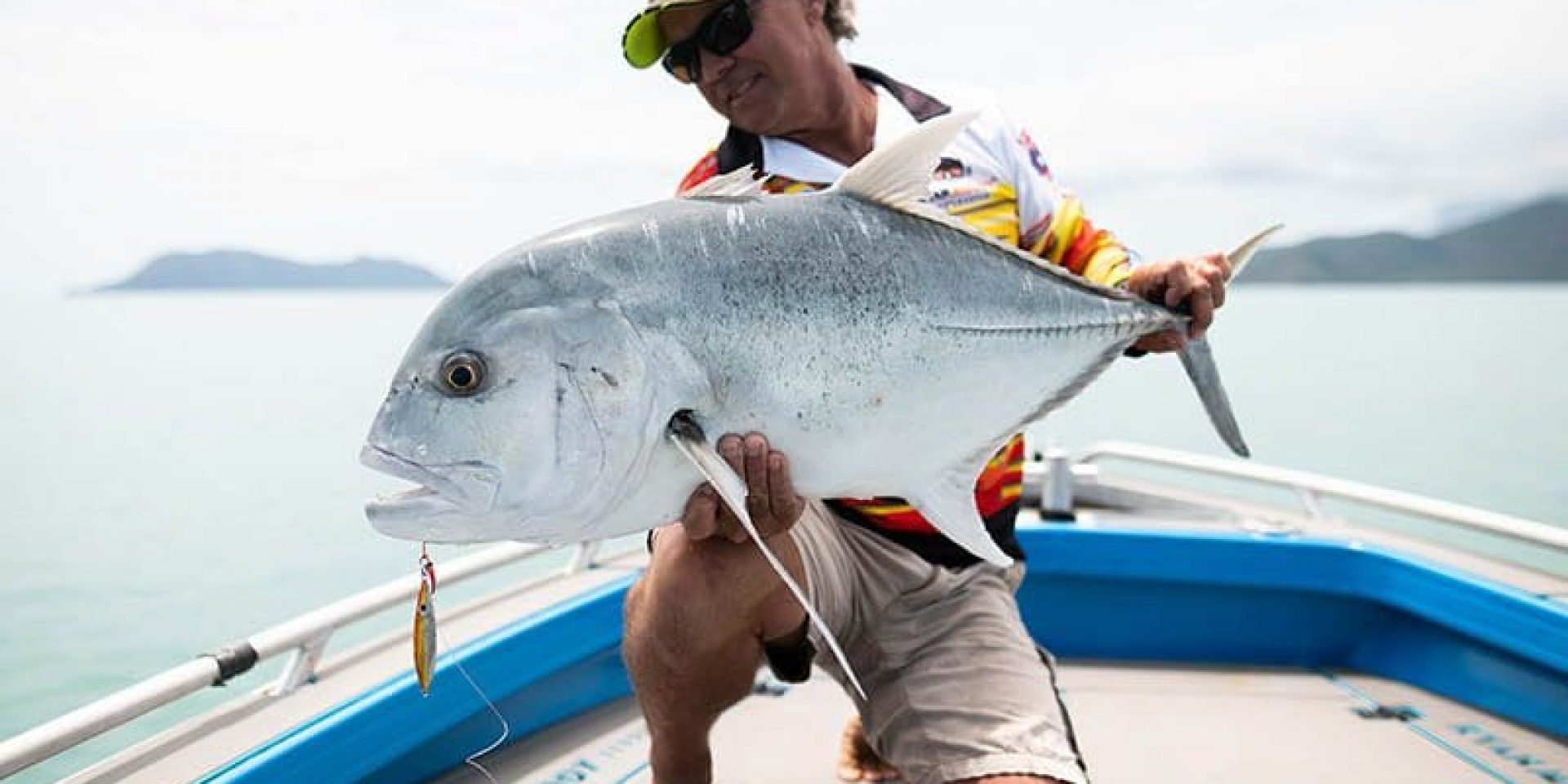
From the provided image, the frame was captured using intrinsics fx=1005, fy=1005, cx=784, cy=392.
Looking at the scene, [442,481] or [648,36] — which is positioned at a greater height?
[648,36]

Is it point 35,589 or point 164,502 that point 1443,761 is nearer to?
point 35,589

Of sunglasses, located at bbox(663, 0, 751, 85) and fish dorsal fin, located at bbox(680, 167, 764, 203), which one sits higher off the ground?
sunglasses, located at bbox(663, 0, 751, 85)

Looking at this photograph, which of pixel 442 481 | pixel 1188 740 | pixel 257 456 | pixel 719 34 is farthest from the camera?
pixel 257 456

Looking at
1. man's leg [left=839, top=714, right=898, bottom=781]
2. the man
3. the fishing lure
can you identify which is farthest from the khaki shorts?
the fishing lure

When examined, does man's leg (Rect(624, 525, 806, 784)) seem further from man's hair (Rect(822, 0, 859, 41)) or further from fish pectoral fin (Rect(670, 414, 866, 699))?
man's hair (Rect(822, 0, 859, 41))

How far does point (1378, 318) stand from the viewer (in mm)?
46250

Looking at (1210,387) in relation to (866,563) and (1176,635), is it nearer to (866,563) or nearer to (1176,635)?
(866,563)

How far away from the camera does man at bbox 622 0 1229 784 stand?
184 cm

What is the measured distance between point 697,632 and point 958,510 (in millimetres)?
604

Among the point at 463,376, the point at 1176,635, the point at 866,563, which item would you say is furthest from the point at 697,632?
the point at 1176,635

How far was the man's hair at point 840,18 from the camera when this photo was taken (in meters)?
2.42

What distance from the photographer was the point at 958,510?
1543mm

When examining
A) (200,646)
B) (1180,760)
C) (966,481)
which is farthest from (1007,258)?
(200,646)

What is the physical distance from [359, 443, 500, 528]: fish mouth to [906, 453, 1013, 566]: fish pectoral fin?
0.64 metres
